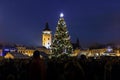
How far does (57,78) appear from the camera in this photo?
14523mm

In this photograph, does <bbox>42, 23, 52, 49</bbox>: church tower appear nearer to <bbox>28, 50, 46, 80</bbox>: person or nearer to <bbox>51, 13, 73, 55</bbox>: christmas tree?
<bbox>51, 13, 73, 55</bbox>: christmas tree

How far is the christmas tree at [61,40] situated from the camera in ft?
205

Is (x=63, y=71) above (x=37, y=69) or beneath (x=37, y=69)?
beneath

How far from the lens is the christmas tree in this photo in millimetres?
62344

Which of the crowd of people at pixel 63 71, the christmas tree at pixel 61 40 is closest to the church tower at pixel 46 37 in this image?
the christmas tree at pixel 61 40

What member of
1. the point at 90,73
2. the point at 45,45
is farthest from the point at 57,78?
the point at 45,45

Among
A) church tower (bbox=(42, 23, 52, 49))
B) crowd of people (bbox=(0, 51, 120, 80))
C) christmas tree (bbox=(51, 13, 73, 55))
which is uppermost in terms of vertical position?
church tower (bbox=(42, 23, 52, 49))

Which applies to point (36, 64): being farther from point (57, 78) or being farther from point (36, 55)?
point (57, 78)

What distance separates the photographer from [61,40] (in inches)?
2466

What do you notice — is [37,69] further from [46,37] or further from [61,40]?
[46,37]

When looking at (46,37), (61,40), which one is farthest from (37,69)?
(46,37)

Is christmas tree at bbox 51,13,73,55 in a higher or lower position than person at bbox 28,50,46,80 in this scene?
higher

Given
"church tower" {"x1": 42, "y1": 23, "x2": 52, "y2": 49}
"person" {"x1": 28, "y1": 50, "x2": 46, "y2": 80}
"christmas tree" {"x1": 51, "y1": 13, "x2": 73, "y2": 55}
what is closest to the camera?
"person" {"x1": 28, "y1": 50, "x2": 46, "y2": 80}

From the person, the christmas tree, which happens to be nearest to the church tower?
the christmas tree
